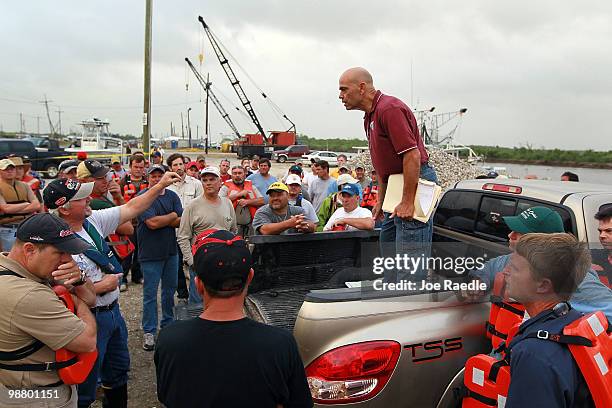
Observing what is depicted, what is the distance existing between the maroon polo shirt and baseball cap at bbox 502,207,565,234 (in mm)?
781

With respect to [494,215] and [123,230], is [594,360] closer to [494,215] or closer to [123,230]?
[494,215]

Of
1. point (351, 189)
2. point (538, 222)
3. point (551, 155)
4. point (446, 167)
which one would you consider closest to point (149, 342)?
point (351, 189)

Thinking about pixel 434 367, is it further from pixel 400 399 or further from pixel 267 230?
pixel 267 230

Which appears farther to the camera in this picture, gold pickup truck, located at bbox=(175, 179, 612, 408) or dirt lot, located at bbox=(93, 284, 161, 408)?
dirt lot, located at bbox=(93, 284, 161, 408)

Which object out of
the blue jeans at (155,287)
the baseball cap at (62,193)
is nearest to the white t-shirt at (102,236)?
the baseball cap at (62,193)

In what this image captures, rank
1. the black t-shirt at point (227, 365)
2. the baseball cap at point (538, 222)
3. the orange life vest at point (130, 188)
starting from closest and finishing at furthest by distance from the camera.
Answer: the black t-shirt at point (227, 365) < the baseball cap at point (538, 222) < the orange life vest at point (130, 188)

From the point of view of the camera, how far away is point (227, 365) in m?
1.51

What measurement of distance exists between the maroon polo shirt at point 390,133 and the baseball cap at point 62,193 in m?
2.00

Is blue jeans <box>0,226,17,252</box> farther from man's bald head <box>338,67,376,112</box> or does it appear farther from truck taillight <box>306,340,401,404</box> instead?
truck taillight <box>306,340,401,404</box>

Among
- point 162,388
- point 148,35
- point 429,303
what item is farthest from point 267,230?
point 148,35

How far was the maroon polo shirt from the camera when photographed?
2.88 metres

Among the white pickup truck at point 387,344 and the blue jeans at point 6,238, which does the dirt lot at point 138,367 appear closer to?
the blue jeans at point 6,238

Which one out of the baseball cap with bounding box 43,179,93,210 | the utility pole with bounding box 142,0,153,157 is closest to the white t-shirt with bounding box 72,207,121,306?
the baseball cap with bounding box 43,179,93,210

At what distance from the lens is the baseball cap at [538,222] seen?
2.42 metres
